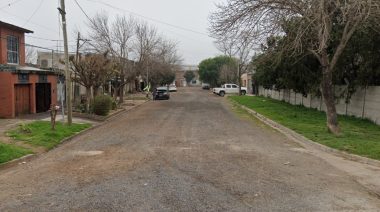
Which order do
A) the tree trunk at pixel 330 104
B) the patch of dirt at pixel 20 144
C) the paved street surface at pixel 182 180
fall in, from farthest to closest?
the tree trunk at pixel 330 104, the patch of dirt at pixel 20 144, the paved street surface at pixel 182 180

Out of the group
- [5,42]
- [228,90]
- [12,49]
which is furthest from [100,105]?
[228,90]

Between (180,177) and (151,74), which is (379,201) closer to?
(180,177)

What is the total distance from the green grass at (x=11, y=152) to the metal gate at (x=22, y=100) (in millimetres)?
9295

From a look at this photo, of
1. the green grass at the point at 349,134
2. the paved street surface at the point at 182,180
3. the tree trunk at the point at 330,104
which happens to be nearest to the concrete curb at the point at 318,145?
the green grass at the point at 349,134

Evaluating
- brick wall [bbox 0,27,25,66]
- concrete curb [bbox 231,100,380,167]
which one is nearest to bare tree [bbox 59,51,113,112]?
brick wall [bbox 0,27,25,66]

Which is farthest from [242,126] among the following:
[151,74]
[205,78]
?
[205,78]

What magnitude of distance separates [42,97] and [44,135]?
35.2ft

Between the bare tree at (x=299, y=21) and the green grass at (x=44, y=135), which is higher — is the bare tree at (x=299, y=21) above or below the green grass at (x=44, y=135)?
above

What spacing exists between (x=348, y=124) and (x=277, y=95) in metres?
21.0

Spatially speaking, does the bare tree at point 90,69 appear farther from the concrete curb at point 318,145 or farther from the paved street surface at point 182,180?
the concrete curb at point 318,145

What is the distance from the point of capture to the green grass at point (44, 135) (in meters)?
11.2

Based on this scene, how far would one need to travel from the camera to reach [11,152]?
9336 millimetres

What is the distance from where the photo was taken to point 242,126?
15.7 metres

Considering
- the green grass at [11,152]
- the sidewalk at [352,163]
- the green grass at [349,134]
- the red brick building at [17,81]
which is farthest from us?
the red brick building at [17,81]
